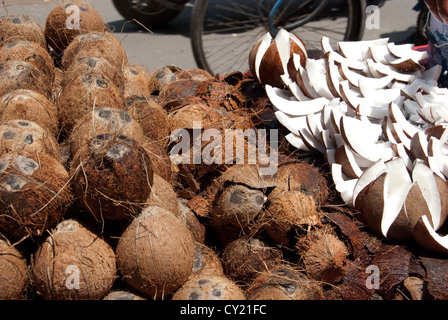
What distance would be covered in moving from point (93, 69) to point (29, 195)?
0.75 meters

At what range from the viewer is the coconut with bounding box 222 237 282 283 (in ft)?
5.86

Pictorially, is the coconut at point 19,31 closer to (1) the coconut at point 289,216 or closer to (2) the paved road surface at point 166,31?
(1) the coconut at point 289,216

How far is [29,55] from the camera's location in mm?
2254

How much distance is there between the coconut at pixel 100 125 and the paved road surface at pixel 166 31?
320 cm

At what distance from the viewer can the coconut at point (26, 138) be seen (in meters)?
1.70

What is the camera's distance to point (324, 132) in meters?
2.11

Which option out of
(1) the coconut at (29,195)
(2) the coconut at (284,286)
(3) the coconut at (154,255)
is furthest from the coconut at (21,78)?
(2) the coconut at (284,286)

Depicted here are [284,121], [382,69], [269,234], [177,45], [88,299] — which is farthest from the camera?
[177,45]

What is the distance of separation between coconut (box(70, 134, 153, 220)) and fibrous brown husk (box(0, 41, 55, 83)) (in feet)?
2.85

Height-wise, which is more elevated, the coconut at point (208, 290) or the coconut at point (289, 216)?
the coconut at point (289, 216)

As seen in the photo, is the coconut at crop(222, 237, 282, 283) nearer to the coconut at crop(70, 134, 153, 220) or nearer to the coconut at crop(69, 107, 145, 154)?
the coconut at crop(70, 134, 153, 220)

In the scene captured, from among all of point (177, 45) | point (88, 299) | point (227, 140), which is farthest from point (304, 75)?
point (177, 45)
